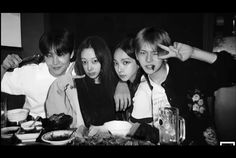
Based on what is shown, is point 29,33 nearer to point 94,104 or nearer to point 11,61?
point 11,61

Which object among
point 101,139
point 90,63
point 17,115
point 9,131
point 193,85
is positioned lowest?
point 101,139

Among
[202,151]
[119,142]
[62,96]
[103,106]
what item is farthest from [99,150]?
[202,151]

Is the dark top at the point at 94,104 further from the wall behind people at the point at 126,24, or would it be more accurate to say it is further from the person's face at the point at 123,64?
the wall behind people at the point at 126,24

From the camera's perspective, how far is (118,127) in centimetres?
206

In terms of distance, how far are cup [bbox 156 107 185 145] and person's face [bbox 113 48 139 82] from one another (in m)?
0.50

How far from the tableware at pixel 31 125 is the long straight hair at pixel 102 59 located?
1.91 ft

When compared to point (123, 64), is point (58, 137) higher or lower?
lower

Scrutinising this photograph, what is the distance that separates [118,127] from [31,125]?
797 mm

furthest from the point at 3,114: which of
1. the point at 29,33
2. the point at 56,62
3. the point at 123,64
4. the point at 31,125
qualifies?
the point at 123,64

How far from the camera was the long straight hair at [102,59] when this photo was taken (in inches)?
82.4

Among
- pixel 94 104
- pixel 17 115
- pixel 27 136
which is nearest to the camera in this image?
pixel 27 136

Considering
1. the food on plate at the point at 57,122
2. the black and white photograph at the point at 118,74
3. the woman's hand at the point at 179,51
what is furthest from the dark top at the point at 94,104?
the woman's hand at the point at 179,51

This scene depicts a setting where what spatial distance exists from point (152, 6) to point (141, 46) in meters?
0.44

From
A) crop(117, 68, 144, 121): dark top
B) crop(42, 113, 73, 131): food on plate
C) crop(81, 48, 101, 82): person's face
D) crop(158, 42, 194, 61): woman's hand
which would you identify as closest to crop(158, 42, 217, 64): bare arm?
crop(158, 42, 194, 61): woman's hand
